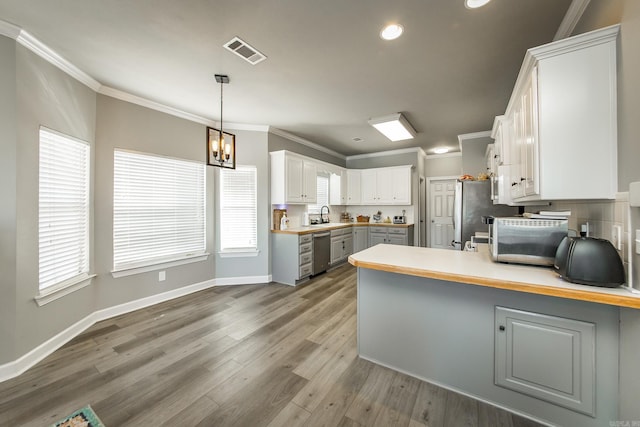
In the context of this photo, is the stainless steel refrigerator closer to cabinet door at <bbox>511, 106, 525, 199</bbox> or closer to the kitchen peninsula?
cabinet door at <bbox>511, 106, 525, 199</bbox>

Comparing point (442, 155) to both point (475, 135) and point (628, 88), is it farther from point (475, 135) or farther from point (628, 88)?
point (628, 88)

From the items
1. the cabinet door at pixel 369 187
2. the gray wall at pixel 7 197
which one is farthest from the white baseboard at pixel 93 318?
the cabinet door at pixel 369 187

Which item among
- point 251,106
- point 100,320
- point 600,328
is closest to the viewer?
point 600,328

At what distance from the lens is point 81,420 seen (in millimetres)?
1580

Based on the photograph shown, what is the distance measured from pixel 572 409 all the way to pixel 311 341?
1899mm

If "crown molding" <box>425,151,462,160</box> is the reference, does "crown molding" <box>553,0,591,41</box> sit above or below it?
below

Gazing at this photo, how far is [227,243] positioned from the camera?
13.7 ft

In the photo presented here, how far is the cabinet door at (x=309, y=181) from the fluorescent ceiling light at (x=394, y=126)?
4.87 feet

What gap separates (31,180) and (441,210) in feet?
23.1

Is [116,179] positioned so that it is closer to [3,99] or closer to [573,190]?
[3,99]

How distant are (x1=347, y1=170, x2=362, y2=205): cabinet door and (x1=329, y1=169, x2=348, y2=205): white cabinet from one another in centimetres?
22

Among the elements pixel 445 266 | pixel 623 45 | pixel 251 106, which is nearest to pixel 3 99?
pixel 251 106

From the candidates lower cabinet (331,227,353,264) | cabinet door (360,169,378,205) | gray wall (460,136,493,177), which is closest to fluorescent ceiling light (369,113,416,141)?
gray wall (460,136,493,177)

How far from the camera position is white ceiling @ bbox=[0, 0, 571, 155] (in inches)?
68.9
